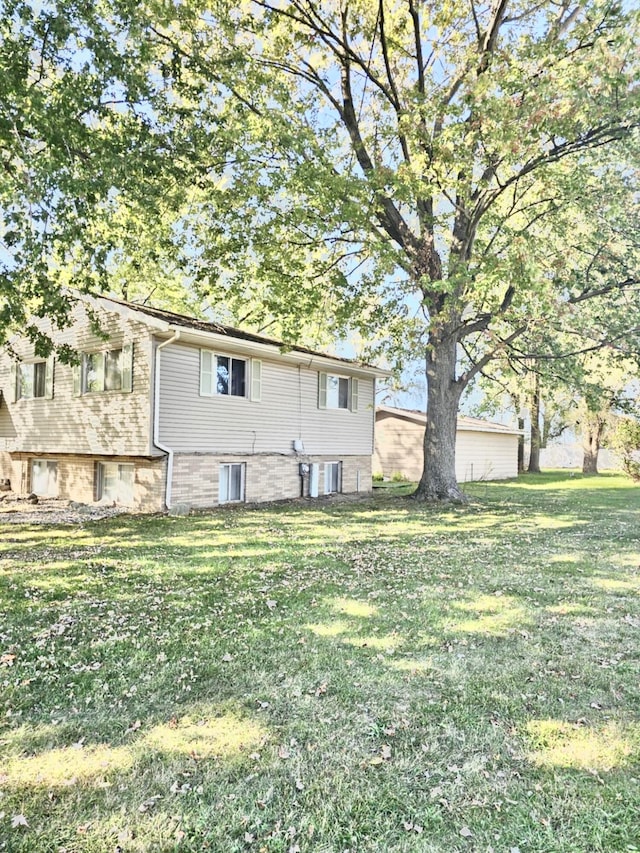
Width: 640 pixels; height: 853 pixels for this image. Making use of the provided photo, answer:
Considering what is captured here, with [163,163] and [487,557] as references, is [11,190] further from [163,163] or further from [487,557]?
[487,557]

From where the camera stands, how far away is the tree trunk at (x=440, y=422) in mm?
14219

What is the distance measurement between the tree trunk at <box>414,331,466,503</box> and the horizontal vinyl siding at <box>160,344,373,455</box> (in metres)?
3.27

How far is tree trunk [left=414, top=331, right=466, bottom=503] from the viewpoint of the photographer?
46.6 feet

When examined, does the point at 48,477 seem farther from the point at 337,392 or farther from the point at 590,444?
the point at 590,444

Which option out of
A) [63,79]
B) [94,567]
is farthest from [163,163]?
[94,567]

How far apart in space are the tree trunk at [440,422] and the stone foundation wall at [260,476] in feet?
10.5

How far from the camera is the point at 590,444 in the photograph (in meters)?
31.7

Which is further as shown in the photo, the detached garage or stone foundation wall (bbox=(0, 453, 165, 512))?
the detached garage

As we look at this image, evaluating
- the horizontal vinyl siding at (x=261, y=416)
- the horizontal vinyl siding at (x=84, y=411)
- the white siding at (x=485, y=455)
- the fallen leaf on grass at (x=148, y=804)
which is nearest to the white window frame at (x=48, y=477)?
the horizontal vinyl siding at (x=84, y=411)

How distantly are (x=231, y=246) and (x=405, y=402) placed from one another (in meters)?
27.5

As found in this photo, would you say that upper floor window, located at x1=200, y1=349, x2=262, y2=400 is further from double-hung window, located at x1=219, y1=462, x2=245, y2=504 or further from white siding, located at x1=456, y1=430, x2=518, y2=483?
white siding, located at x1=456, y1=430, x2=518, y2=483

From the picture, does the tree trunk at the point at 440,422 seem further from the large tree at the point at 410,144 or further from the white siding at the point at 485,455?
the white siding at the point at 485,455

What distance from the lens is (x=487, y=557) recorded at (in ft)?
24.9

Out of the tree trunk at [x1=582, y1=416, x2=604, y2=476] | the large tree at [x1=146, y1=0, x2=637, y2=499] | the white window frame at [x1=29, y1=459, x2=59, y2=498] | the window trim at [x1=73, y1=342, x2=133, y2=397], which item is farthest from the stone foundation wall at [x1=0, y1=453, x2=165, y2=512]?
the tree trunk at [x1=582, y1=416, x2=604, y2=476]
